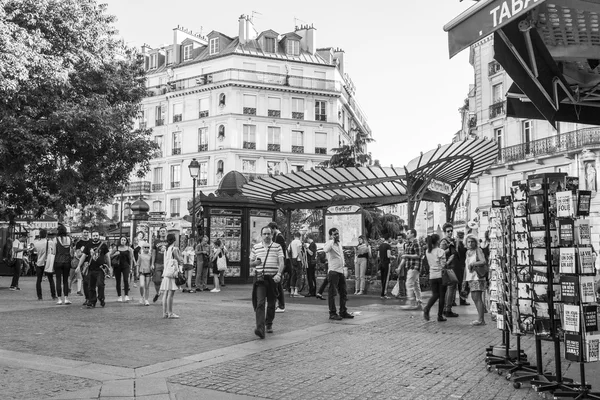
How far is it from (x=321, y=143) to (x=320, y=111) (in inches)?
133

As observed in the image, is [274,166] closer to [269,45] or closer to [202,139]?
[202,139]

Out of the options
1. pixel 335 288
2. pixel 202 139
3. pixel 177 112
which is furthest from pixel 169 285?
pixel 177 112

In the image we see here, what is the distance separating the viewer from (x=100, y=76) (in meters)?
20.7

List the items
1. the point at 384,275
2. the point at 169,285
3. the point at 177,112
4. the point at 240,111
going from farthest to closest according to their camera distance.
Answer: the point at 177,112, the point at 240,111, the point at 384,275, the point at 169,285

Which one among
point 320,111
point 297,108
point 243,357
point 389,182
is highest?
point 297,108

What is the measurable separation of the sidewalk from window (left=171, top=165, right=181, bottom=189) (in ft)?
157

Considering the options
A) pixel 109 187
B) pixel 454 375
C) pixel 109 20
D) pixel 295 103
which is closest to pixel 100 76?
pixel 109 20

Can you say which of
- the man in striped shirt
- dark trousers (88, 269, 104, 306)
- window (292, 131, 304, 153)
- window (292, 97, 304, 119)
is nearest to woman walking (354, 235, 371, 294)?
dark trousers (88, 269, 104, 306)

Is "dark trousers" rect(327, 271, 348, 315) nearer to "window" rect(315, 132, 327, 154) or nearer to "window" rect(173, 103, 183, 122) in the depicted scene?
"window" rect(315, 132, 327, 154)

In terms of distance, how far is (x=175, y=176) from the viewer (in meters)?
59.5

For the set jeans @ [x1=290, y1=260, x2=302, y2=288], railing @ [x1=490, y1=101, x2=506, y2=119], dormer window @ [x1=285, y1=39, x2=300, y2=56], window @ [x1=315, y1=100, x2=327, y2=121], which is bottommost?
jeans @ [x1=290, y1=260, x2=302, y2=288]

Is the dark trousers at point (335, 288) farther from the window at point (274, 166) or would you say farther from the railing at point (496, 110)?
the window at point (274, 166)

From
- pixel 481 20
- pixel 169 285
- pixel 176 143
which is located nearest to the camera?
pixel 481 20

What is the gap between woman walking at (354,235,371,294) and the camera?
16266mm
